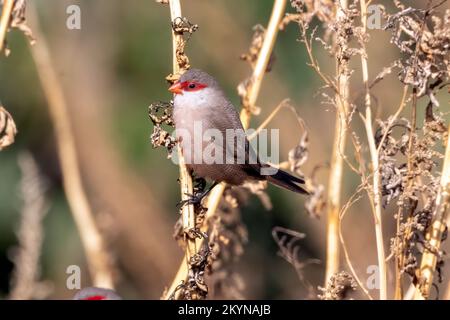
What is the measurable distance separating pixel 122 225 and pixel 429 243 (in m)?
4.45

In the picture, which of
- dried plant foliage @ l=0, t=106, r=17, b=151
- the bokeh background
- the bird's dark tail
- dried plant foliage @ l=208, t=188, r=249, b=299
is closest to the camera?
dried plant foliage @ l=0, t=106, r=17, b=151

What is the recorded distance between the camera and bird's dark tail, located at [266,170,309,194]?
15.6 ft

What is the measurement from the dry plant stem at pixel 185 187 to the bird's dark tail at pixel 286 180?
3.19 feet

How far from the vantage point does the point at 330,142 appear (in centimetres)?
716

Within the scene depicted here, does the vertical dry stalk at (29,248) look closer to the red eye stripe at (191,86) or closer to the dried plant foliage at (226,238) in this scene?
the dried plant foliage at (226,238)

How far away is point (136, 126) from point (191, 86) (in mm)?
3946

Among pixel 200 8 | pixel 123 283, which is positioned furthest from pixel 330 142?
pixel 123 283

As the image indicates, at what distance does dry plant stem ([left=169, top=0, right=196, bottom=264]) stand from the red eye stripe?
0.34m

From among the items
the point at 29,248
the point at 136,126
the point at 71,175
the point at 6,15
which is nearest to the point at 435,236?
the point at 6,15

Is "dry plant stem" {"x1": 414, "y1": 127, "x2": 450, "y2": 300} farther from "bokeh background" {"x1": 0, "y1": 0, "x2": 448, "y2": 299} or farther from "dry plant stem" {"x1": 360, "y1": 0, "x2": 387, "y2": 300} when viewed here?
"bokeh background" {"x1": 0, "y1": 0, "x2": 448, "y2": 299}

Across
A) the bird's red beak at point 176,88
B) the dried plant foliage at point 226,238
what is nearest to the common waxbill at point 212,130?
the bird's red beak at point 176,88

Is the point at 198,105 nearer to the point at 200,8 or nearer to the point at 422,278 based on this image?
the point at 422,278

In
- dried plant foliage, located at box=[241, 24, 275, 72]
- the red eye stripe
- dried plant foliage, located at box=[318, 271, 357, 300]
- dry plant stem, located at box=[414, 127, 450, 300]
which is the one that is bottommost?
dried plant foliage, located at box=[318, 271, 357, 300]

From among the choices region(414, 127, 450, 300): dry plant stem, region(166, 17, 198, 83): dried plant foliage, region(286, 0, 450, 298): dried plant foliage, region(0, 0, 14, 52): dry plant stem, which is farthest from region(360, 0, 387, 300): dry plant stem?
region(0, 0, 14, 52): dry plant stem
